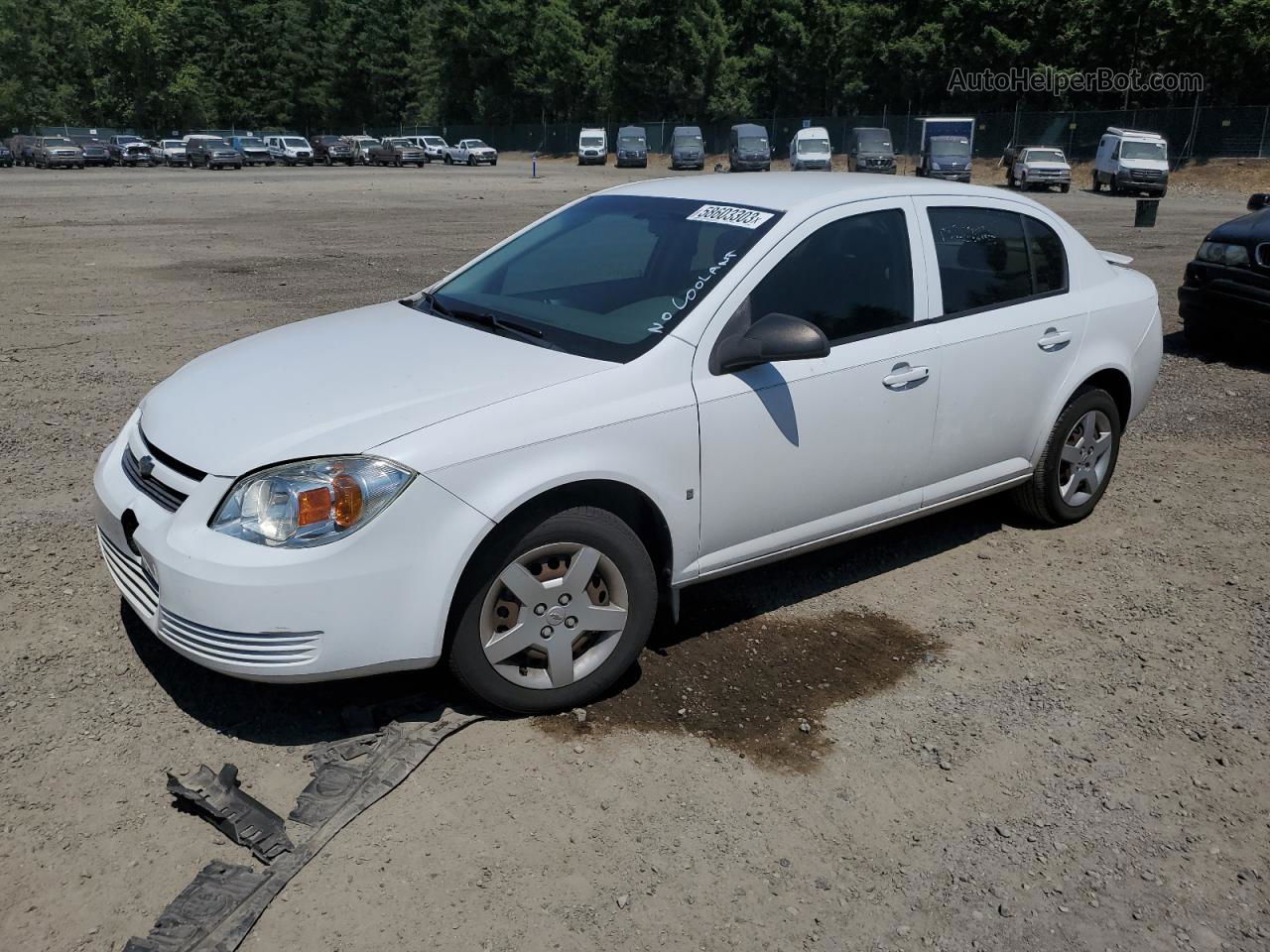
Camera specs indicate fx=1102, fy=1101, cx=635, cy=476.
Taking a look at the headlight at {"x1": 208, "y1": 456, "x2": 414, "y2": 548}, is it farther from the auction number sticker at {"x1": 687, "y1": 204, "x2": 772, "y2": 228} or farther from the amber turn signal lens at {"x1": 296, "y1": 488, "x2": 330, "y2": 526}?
the auction number sticker at {"x1": 687, "y1": 204, "x2": 772, "y2": 228}

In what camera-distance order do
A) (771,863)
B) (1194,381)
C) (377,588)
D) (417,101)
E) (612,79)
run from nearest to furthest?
(771,863) → (377,588) → (1194,381) → (612,79) → (417,101)

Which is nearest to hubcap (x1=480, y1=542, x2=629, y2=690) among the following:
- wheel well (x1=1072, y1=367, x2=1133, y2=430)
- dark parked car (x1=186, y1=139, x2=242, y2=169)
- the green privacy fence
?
wheel well (x1=1072, y1=367, x2=1133, y2=430)

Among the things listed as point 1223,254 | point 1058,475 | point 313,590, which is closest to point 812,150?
point 1223,254

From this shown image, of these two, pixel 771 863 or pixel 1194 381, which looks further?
pixel 1194 381

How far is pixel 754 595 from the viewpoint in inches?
187

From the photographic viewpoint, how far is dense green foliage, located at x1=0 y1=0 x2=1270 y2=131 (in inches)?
2189

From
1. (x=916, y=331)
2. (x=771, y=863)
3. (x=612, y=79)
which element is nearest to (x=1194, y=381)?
(x=916, y=331)

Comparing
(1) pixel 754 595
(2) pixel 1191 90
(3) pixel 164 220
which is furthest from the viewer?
(2) pixel 1191 90

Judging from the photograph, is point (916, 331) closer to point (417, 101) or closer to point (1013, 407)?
point (1013, 407)

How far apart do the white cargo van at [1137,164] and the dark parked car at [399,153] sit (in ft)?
127

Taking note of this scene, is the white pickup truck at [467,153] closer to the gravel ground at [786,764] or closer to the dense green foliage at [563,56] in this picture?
the dense green foliage at [563,56]

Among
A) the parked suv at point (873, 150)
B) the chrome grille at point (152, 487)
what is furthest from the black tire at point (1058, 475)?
the parked suv at point (873, 150)

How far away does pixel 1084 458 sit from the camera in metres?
5.40

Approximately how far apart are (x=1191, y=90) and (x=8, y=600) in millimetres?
59472
